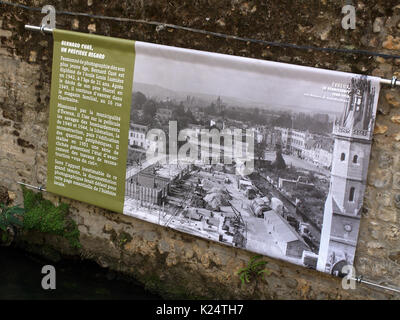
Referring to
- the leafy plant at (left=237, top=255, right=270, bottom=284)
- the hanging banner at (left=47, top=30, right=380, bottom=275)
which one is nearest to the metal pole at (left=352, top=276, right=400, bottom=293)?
the hanging banner at (left=47, top=30, right=380, bottom=275)

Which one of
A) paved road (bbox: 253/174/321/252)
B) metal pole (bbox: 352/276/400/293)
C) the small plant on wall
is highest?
paved road (bbox: 253/174/321/252)

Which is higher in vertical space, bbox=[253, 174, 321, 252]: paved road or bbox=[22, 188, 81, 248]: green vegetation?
bbox=[253, 174, 321, 252]: paved road

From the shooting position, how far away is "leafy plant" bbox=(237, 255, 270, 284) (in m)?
4.34

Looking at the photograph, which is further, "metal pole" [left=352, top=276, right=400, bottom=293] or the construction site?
the construction site

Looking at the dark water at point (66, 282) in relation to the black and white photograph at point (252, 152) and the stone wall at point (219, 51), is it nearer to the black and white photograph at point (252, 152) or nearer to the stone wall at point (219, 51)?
the stone wall at point (219, 51)

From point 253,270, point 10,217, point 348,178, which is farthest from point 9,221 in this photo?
point 348,178

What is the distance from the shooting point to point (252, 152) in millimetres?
4129

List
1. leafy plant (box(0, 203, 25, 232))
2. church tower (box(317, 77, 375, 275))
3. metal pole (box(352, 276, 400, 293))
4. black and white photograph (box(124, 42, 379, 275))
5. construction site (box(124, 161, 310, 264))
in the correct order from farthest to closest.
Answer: leafy plant (box(0, 203, 25, 232)) → construction site (box(124, 161, 310, 264)) → metal pole (box(352, 276, 400, 293)) → black and white photograph (box(124, 42, 379, 275)) → church tower (box(317, 77, 375, 275))

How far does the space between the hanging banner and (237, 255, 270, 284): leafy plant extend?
0.15 meters

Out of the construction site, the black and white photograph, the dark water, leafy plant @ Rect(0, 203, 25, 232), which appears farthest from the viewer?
leafy plant @ Rect(0, 203, 25, 232)

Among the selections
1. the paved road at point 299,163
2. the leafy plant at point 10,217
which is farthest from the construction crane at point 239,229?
the leafy plant at point 10,217

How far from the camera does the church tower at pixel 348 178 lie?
3650 mm

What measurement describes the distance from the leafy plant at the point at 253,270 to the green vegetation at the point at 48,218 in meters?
1.86

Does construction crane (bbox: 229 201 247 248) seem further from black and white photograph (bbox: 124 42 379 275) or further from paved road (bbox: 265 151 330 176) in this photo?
paved road (bbox: 265 151 330 176)
